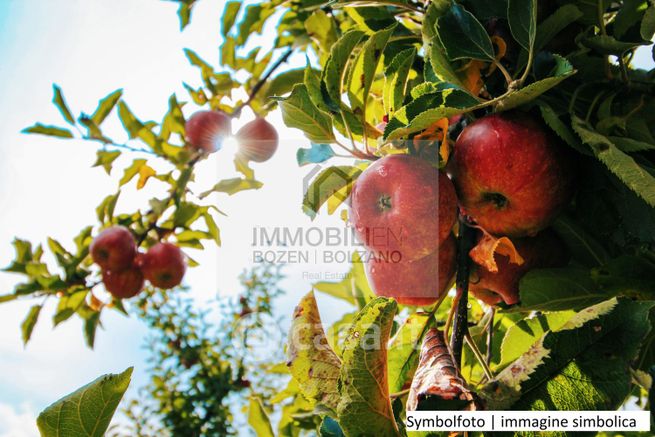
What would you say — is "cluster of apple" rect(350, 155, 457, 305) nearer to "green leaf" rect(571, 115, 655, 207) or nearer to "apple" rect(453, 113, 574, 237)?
"apple" rect(453, 113, 574, 237)

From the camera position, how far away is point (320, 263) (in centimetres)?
99

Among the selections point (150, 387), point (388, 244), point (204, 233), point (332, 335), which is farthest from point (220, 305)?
point (388, 244)

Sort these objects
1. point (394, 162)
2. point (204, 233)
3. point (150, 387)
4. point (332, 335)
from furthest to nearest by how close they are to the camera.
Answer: point (150, 387)
point (204, 233)
point (332, 335)
point (394, 162)

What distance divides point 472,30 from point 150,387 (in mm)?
3775

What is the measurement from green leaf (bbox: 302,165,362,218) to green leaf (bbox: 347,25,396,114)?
→ 0.09 metres

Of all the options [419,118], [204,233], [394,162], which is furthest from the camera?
[204,233]

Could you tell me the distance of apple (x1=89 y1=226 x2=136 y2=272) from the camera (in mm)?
1827

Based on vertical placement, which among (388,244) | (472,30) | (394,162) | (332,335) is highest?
(472,30)

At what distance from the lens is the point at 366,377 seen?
0.52 m

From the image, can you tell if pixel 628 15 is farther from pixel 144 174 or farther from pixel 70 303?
pixel 70 303

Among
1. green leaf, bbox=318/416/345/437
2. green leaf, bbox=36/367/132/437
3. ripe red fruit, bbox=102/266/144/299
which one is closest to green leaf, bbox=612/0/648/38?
green leaf, bbox=318/416/345/437

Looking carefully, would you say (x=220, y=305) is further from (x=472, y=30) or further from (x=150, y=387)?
(x=472, y=30)

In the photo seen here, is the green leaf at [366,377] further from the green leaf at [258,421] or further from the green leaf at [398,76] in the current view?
the green leaf at [258,421]

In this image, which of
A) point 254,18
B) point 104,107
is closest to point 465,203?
point 254,18
